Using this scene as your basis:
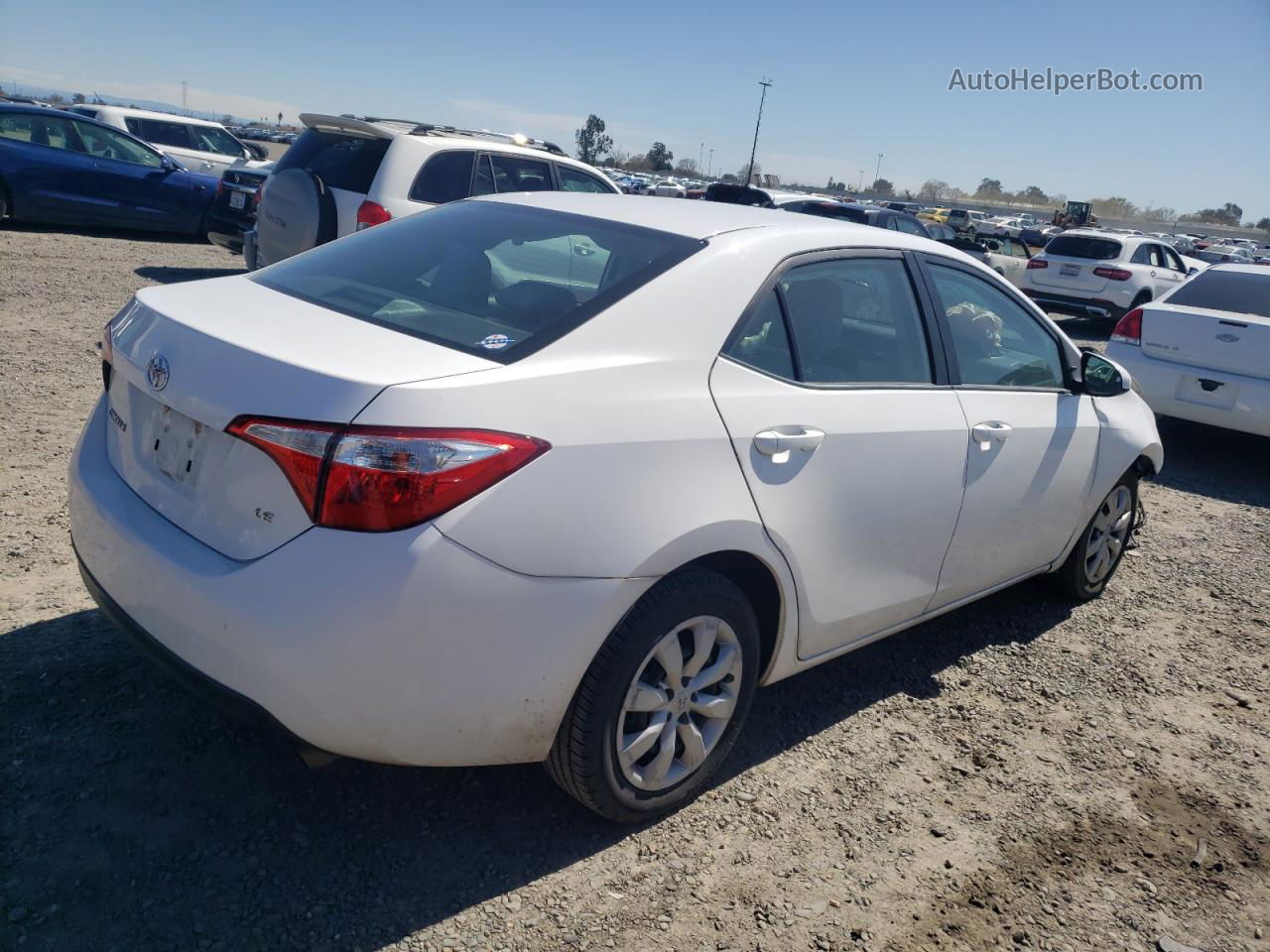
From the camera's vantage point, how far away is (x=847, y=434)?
9.79ft

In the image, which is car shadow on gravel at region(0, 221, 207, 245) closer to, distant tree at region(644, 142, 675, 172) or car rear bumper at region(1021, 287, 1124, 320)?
car rear bumper at region(1021, 287, 1124, 320)

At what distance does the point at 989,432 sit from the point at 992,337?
54 centimetres

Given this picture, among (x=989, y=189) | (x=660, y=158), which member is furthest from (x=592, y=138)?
(x=989, y=189)

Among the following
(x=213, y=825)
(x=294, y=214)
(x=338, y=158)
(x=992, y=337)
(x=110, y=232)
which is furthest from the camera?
(x=110, y=232)

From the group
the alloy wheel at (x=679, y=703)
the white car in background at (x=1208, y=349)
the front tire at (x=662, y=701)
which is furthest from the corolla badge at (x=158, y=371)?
the white car in background at (x=1208, y=349)

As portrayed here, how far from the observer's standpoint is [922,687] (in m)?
3.93

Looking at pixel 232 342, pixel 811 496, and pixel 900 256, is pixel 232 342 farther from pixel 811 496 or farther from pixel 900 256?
pixel 900 256

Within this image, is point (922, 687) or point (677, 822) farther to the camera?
point (922, 687)

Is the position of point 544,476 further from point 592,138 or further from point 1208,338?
point 592,138

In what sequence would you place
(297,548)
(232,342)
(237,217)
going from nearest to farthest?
(297,548) → (232,342) → (237,217)

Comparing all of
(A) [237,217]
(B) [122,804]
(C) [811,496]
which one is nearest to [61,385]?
(B) [122,804]

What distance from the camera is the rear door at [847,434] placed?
2.79m

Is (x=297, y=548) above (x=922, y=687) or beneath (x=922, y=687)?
above

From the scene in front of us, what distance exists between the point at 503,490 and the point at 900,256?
1974 millimetres
